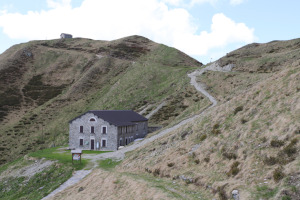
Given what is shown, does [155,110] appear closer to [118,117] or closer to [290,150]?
[118,117]

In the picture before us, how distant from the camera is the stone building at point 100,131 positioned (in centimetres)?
5888

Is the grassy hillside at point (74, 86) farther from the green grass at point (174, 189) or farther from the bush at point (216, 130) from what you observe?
the green grass at point (174, 189)

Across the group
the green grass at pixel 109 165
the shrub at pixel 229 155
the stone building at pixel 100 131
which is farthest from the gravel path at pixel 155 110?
the shrub at pixel 229 155

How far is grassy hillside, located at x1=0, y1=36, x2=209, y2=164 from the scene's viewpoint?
9056 cm

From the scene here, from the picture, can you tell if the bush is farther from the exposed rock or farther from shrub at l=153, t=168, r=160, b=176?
the exposed rock

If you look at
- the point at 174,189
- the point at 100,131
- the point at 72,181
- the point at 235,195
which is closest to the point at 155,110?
the point at 100,131

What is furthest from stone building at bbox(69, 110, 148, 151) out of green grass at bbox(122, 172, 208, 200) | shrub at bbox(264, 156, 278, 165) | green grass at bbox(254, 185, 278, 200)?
green grass at bbox(254, 185, 278, 200)

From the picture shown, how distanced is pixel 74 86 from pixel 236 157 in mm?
121910

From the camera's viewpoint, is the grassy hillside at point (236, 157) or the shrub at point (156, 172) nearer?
the grassy hillside at point (236, 157)

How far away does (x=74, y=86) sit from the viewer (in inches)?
5182

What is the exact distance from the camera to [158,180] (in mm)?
21656

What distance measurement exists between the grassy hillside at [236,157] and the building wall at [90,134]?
26775 millimetres

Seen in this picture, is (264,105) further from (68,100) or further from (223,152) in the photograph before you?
(68,100)

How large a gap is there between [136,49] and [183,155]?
168 metres
